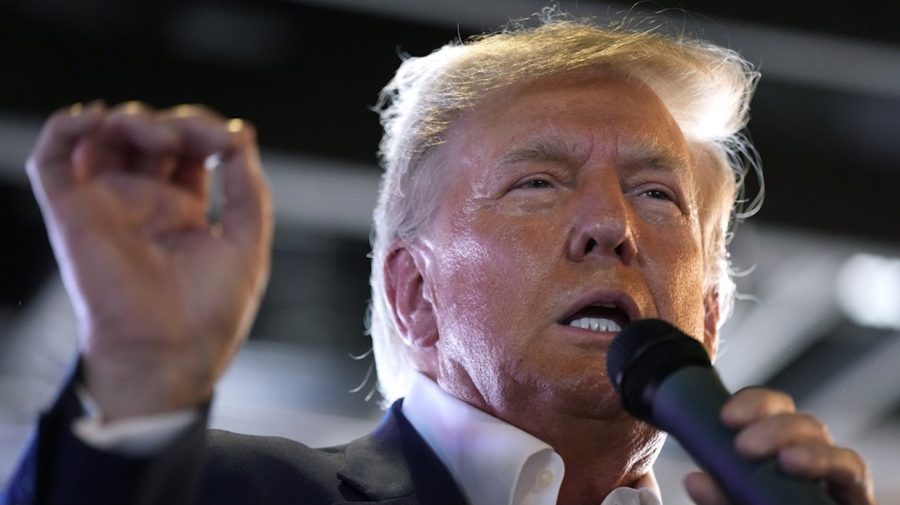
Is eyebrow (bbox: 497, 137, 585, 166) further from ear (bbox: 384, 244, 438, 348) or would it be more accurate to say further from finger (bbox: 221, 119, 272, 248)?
finger (bbox: 221, 119, 272, 248)

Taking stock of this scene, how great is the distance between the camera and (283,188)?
3.85 meters

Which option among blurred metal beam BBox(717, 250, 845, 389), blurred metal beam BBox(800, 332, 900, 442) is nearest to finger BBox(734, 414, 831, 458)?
blurred metal beam BBox(717, 250, 845, 389)

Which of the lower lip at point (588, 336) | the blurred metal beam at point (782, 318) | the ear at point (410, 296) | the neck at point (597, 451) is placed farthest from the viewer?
the blurred metal beam at point (782, 318)

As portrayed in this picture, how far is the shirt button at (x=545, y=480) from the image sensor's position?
80.5 inches

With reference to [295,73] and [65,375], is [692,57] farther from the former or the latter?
[65,375]

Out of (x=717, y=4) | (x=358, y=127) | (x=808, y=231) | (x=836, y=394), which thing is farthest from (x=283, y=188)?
(x=836, y=394)

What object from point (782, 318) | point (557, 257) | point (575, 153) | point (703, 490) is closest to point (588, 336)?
point (557, 257)

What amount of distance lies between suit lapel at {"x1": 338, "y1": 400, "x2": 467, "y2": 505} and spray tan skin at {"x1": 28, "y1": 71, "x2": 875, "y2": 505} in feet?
0.46

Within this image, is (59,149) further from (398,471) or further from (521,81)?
(521,81)

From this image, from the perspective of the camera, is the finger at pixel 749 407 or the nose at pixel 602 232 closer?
the finger at pixel 749 407

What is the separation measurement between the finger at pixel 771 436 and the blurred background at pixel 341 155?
185 cm

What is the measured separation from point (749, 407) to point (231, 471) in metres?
0.92

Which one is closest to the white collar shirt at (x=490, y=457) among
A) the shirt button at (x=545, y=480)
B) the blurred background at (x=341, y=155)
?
the shirt button at (x=545, y=480)

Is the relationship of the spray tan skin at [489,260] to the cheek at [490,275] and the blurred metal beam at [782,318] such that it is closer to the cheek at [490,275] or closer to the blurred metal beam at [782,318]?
the cheek at [490,275]
